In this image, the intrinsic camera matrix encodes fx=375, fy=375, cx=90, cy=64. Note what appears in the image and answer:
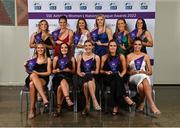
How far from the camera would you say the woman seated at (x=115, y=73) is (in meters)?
5.19

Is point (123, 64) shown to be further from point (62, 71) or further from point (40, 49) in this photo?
point (40, 49)

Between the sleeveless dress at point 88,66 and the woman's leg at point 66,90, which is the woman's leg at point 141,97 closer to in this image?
the sleeveless dress at point 88,66

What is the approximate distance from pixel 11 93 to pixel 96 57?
227 centimetres

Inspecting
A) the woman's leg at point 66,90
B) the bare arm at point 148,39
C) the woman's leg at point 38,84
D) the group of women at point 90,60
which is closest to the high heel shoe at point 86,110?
the group of women at point 90,60

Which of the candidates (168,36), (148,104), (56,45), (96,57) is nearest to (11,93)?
(56,45)

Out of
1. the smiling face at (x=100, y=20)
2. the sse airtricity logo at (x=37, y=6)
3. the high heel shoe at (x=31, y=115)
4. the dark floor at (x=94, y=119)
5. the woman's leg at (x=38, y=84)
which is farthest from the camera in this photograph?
the sse airtricity logo at (x=37, y=6)

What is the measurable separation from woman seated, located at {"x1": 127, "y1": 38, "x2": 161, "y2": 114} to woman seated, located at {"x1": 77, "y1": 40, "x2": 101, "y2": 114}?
0.50 meters

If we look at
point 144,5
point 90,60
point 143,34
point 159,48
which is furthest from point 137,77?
point 159,48

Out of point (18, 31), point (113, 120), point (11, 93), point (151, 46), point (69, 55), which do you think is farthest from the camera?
point (18, 31)

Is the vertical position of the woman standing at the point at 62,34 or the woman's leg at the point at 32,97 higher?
the woman standing at the point at 62,34

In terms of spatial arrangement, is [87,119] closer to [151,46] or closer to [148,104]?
[148,104]

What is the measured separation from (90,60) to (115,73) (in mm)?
402

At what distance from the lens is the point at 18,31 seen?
745 cm

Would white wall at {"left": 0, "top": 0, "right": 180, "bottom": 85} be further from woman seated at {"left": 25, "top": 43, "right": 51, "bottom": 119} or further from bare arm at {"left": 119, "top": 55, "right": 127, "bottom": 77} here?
bare arm at {"left": 119, "top": 55, "right": 127, "bottom": 77}
